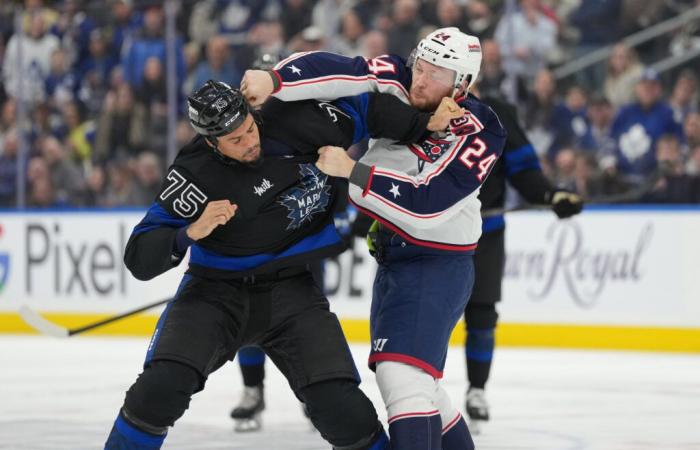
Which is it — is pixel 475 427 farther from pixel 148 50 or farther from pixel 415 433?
pixel 148 50

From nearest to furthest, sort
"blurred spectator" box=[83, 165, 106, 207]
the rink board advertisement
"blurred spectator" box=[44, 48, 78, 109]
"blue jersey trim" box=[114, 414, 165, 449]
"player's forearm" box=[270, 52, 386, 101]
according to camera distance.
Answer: "blue jersey trim" box=[114, 414, 165, 449]
"player's forearm" box=[270, 52, 386, 101]
the rink board advertisement
"blurred spectator" box=[83, 165, 106, 207]
"blurred spectator" box=[44, 48, 78, 109]

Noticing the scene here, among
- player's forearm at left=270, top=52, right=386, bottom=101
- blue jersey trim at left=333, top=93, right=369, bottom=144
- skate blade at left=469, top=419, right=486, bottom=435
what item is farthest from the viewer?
skate blade at left=469, top=419, right=486, bottom=435

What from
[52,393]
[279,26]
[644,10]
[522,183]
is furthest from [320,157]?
[279,26]

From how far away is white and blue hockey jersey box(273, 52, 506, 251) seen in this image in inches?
143

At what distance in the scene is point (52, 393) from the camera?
6637mm

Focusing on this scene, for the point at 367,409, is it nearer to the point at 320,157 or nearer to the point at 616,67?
the point at 320,157

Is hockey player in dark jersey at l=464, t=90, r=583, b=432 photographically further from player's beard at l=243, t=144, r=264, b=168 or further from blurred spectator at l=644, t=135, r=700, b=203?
blurred spectator at l=644, t=135, r=700, b=203

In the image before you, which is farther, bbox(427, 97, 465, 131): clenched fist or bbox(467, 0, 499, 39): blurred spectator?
bbox(467, 0, 499, 39): blurred spectator

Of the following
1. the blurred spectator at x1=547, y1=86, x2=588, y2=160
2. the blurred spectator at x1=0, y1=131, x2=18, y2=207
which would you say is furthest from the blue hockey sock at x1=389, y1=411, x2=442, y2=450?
the blurred spectator at x1=0, y1=131, x2=18, y2=207

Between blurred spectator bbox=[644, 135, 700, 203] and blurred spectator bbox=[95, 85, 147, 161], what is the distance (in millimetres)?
3707

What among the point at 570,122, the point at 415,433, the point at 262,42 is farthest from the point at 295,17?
the point at 415,433

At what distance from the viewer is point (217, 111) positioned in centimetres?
352

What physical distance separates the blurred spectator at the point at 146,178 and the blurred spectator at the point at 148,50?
1.93ft

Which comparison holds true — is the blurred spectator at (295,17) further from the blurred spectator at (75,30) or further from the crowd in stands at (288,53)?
the blurred spectator at (75,30)
